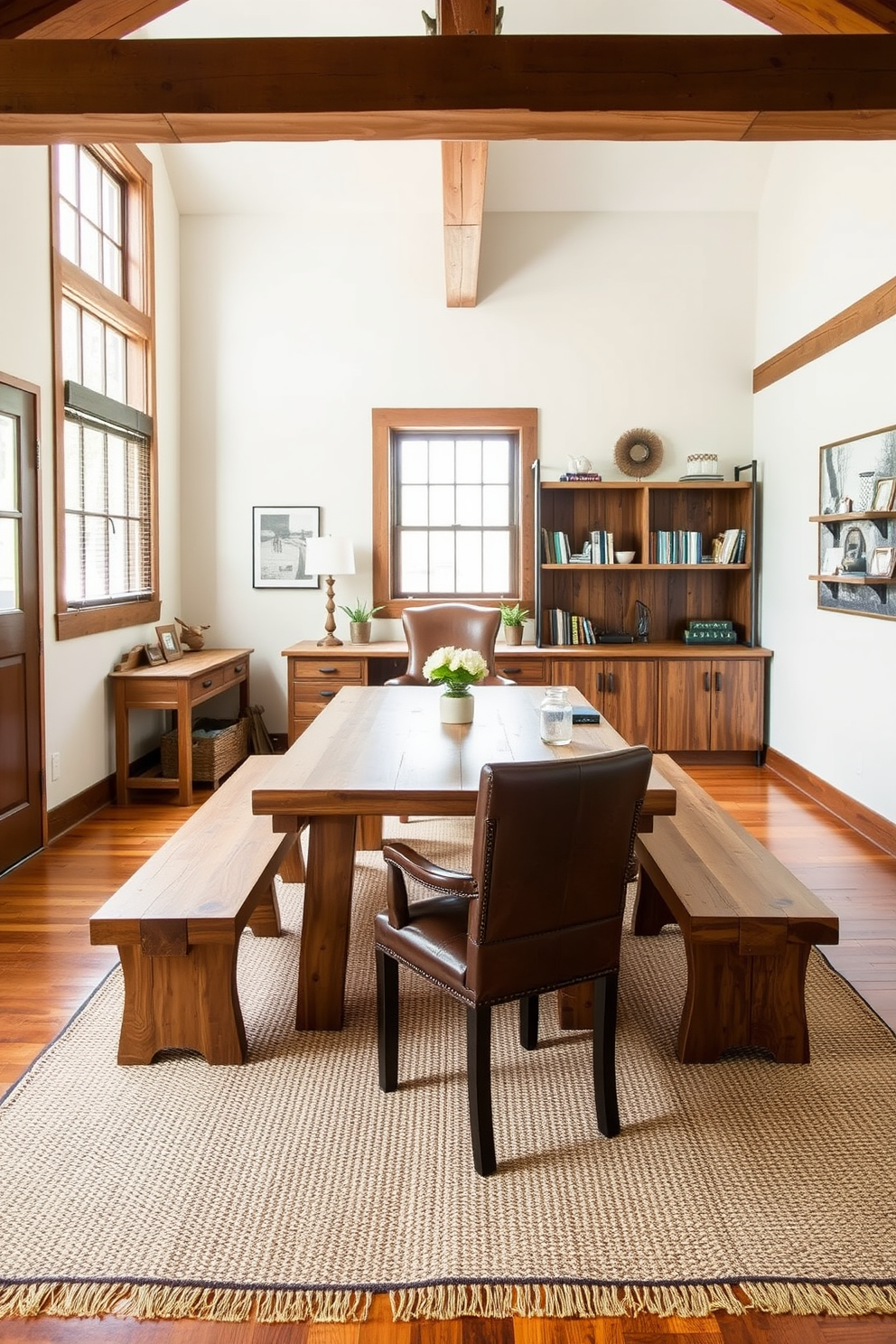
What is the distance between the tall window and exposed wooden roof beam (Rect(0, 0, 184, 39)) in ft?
2.35

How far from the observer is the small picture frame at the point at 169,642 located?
5902 millimetres

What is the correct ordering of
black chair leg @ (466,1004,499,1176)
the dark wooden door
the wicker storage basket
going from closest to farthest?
black chair leg @ (466,1004,499,1176)
the dark wooden door
the wicker storage basket

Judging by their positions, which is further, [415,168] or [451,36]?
[415,168]

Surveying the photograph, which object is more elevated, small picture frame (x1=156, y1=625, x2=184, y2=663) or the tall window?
the tall window

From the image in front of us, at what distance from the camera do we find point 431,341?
257 inches

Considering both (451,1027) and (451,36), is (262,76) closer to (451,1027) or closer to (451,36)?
(451,36)

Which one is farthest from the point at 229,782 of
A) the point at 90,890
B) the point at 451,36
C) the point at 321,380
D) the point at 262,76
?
the point at 321,380

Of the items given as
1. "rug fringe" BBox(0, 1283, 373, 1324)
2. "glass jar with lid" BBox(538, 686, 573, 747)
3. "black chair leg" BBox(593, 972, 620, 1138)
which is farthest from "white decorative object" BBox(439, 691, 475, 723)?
"rug fringe" BBox(0, 1283, 373, 1324)

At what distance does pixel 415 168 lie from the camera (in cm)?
613

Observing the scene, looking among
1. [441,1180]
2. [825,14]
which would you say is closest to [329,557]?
[825,14]

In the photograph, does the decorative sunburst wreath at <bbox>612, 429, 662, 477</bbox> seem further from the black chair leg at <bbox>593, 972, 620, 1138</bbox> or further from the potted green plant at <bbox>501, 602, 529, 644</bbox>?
the black chair leg at <bbox>593, 972, 620, 1138</bbox>

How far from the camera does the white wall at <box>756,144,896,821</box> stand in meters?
4.54

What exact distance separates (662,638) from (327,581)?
229 centimetres

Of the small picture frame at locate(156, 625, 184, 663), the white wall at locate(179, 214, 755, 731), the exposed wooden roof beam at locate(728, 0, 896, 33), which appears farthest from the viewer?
the white wall at locate(179, 214, 755, 731)
